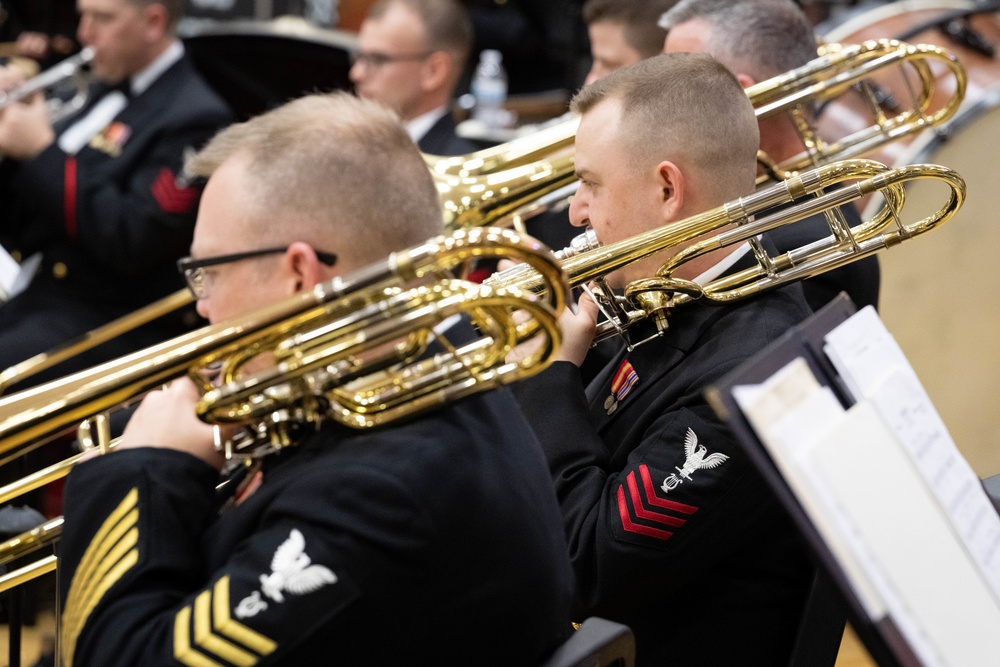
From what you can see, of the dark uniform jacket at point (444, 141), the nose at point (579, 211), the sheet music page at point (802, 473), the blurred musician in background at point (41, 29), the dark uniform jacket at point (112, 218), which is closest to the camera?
the sheet music page at point (802, 473)

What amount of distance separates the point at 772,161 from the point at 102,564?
71.1 inches

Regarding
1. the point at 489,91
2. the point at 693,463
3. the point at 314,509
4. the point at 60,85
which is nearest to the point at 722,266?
the point at 693,463

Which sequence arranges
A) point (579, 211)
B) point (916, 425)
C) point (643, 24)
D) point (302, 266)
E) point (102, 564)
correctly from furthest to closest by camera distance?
→ point (643, 24) → point (579, 211) → point (302, 266) → point (102, 564) → point (916, 425)

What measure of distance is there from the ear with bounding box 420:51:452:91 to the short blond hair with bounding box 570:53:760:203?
2098 mm

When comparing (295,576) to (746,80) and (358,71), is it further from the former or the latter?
(358,71)

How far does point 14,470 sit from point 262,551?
55.1 inches

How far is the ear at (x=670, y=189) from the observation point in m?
1.95

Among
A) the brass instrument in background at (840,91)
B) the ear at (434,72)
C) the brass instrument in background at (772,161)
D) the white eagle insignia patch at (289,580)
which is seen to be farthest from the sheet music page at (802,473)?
the ear at (434,72)

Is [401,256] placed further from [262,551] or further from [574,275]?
[574,275]

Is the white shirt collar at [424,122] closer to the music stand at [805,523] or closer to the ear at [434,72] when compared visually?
the ear at [434,72]

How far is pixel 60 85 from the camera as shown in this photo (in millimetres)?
4324

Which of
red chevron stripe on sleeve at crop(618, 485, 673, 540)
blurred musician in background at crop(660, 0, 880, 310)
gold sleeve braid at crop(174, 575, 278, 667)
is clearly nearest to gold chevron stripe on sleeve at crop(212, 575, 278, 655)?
gold sleeve braid at crop(174, 575, 278, 667)

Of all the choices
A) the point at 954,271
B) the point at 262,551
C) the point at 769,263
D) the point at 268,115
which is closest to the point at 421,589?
the point at 262,551

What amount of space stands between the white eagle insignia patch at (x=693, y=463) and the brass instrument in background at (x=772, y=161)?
1013 millimetres
